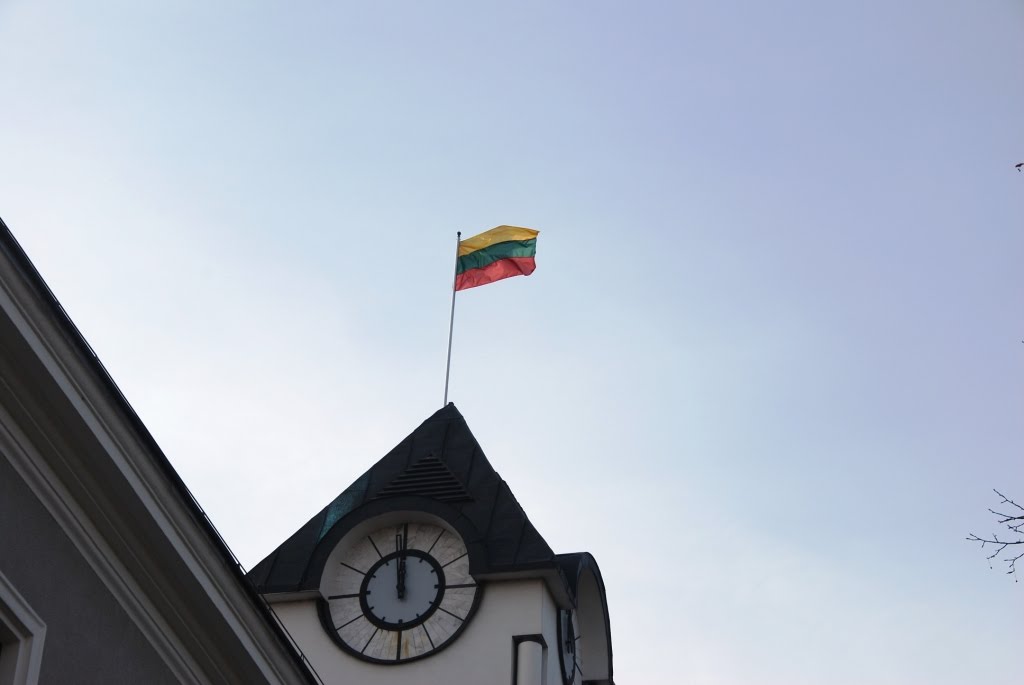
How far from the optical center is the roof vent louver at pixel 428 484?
21.7 m

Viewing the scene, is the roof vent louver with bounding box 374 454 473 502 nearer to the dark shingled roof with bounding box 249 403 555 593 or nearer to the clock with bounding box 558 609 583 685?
the dark shingled roof with bounding box 249 403 555 593

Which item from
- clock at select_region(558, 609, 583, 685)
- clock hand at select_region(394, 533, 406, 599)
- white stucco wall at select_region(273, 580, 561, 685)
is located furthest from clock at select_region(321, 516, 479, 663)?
clock at select_region(558, 609, 583, 685)

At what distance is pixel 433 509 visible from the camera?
A: 21.4 meters

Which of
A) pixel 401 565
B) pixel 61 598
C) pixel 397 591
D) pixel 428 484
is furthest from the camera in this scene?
pixel 428 484

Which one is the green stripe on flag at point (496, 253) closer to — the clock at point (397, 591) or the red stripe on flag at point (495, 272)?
the red stripe on flag at point (495, 272)

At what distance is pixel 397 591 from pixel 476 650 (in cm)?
152

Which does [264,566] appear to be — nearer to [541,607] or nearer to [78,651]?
[541,607]

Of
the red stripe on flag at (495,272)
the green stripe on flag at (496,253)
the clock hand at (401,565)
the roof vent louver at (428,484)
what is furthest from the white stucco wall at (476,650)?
the green stripe on flag at (496,253)

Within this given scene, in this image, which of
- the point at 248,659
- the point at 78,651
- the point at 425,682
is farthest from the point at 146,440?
the point at 425,682

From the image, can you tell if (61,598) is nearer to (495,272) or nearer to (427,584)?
(427,584)

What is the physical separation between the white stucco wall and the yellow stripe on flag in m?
7.87

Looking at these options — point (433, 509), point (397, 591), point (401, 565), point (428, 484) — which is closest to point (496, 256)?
point (428, 484)

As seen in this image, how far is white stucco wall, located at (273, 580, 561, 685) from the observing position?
1994cm

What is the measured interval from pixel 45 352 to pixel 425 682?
442 inches
